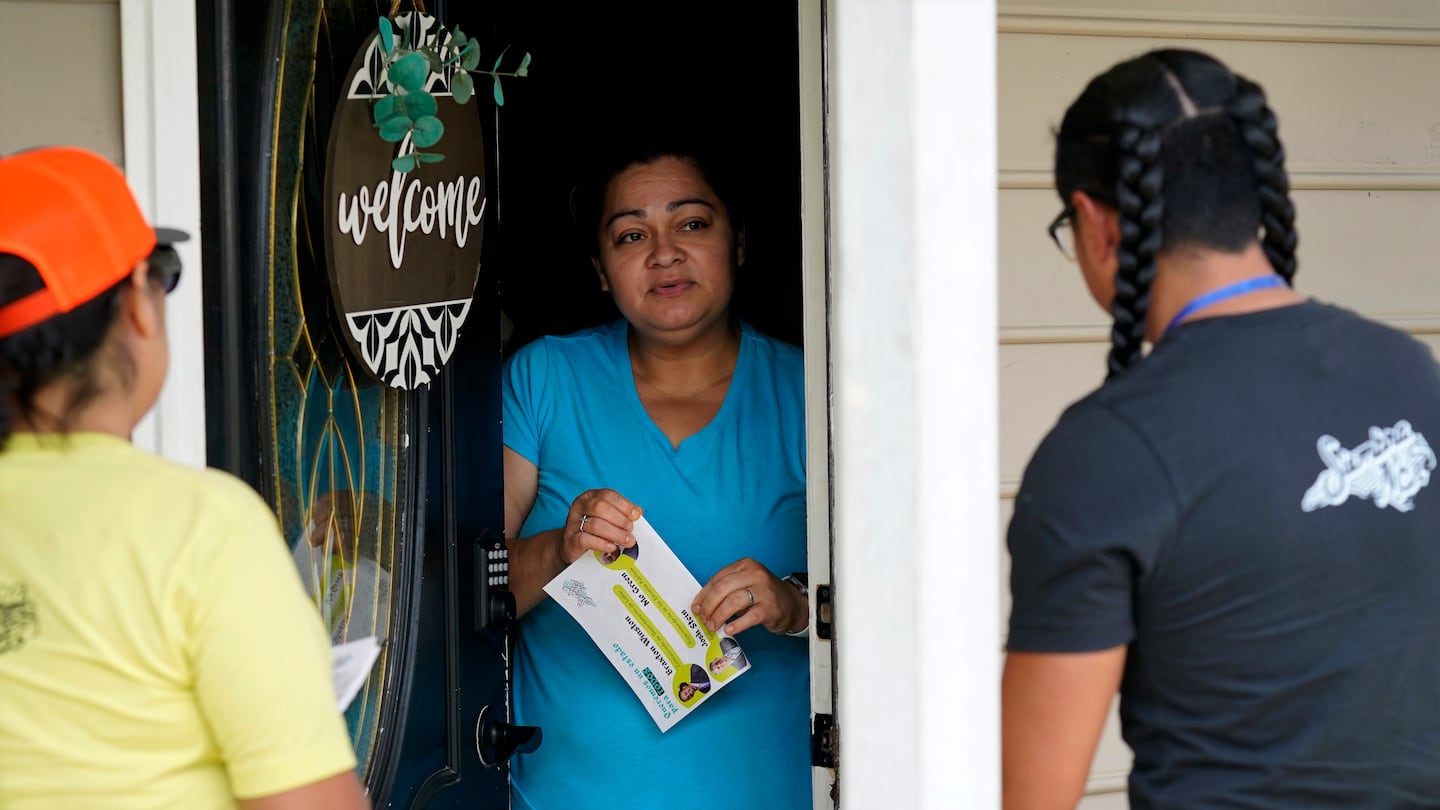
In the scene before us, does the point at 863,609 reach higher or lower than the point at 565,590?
higher

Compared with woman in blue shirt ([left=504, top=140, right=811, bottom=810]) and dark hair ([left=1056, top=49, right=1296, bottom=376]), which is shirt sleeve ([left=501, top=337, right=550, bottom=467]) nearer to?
woman in blue shirt ([left=504, top=140, right=811, bottom=810])

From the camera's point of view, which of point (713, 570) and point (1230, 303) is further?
point (713, 570)

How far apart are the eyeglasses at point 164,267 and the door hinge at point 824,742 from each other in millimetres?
1042

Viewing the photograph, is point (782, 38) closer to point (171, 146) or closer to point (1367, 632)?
point (171, 146)

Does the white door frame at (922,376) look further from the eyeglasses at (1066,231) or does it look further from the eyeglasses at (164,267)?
the eyeglasses at (164,267)

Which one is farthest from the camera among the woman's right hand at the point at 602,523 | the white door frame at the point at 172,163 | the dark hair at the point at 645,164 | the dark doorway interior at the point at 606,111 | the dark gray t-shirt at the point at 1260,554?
the dark doorway interior at the point at 606,111

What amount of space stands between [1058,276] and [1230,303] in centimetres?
107

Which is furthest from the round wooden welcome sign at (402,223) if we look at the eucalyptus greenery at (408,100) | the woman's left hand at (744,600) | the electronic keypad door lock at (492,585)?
the woman's left hand at (744,600)

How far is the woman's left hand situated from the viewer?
2088 mm

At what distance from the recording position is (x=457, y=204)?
2109mm

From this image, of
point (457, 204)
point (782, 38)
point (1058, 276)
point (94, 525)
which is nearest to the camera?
point (94, 525)

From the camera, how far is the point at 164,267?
3.50 ft

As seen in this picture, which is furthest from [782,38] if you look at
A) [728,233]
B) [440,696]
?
[440,696]

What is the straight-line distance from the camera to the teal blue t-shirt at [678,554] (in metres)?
2.23
